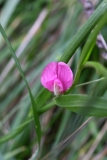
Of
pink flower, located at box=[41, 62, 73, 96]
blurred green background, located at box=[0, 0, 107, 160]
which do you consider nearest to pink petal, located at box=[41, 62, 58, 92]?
pink flower, located at box=[41, 62, 73, 96]

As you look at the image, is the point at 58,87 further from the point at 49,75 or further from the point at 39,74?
the point at 39,74

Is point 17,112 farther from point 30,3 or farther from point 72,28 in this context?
point 30,3

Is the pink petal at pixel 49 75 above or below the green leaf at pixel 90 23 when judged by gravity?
below

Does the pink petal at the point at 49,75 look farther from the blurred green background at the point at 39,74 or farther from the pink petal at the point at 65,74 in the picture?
the blurred green background at the point at 39,74

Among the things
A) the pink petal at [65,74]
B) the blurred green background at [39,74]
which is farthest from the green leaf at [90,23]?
the blurred green background at [39,74]

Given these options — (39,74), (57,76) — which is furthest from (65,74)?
(39,74)
